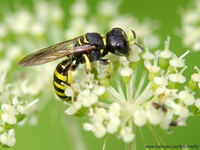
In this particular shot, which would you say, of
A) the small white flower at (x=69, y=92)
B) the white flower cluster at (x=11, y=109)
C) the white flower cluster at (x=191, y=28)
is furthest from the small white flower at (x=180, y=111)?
the white flower cluster at (x=191, y=28)

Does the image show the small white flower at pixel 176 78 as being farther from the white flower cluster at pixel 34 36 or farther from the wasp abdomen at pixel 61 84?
the white flower cluster at pixel 34 36

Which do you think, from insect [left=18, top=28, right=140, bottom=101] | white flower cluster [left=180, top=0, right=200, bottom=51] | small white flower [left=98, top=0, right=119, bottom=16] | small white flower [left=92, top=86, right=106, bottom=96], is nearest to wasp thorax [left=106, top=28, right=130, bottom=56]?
insect [left=18, top=28, right=140, bottom=101]

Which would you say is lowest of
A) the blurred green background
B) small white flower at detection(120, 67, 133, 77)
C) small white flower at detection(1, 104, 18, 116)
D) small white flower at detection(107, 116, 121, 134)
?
small white flower at detection(107, 116, 121, 134)

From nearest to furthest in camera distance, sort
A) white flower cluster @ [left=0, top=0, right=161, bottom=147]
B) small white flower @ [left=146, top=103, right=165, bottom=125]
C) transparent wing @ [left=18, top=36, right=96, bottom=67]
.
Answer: small white flower @ [left=146, top=103, right=165, bottom=125]
transparent wing @ [left=18, top=36, right=96, bottom=67]
white flower cluster @ [left=0, top=0, right=161, bottom=147]

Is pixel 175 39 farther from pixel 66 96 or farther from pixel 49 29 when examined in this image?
pixel 66 96

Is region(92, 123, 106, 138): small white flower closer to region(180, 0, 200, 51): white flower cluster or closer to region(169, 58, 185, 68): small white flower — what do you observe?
region(169, 58, 185, 68): small white flower
